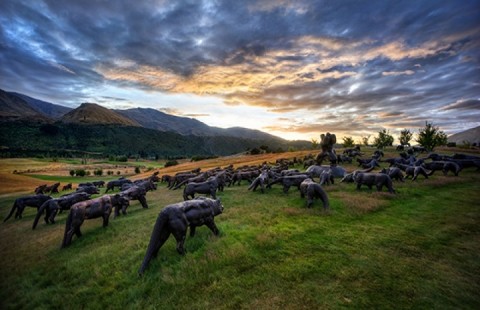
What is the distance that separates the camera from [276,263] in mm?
9375

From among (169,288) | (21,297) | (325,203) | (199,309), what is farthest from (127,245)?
(325,203)

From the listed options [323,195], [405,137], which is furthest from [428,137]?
[323,195]

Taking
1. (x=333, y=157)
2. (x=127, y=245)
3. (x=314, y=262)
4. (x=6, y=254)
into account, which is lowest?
(x=6, y=254)

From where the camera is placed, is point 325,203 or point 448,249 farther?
point 325,203

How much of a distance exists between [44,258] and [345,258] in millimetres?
15835

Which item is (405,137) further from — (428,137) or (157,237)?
(157,237)

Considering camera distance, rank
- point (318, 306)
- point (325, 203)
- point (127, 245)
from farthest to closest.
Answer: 1. point (325, 203)
2. point (127, 245)
3. point (318, 306)

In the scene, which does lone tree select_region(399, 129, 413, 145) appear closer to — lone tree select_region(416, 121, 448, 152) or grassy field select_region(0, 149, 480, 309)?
lone tree select_region(416, 121, 448, 152)

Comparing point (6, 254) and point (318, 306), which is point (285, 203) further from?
point (6, 254)

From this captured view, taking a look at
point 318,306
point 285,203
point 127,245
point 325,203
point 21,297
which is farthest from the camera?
point 285,203

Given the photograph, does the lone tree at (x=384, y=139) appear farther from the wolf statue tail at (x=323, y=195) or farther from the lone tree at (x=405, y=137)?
the wolf statue tail at (x=323, y=195)

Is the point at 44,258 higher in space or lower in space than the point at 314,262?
lower

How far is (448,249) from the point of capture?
10.3 metres

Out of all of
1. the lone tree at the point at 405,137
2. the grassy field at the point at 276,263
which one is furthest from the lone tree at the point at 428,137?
the grassy field at the point at 276,263
